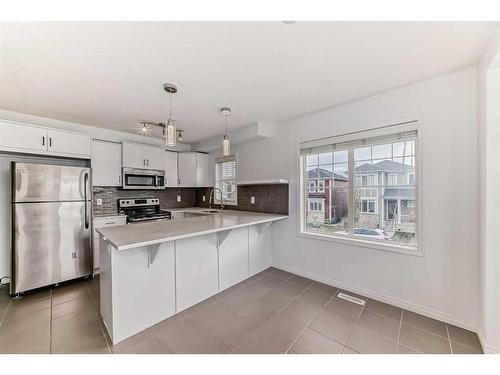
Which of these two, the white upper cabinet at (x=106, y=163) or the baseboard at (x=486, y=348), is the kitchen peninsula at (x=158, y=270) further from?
the baseboard at (x=486, y=348)

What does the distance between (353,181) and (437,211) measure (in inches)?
34.1

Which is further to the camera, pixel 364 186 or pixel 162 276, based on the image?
pixel 364 186

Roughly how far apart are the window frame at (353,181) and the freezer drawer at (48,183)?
3.18 meters

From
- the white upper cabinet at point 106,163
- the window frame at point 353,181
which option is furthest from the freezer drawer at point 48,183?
the window frame at point 353,181

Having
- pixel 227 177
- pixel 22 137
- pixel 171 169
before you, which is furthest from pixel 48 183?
pixel 227 177

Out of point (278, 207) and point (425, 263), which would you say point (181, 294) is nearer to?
point (278, 207)

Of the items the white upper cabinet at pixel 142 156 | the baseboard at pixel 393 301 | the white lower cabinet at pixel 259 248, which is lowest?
the baseboard at pixel 393 301

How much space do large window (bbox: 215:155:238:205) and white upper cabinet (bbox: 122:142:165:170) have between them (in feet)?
3.79

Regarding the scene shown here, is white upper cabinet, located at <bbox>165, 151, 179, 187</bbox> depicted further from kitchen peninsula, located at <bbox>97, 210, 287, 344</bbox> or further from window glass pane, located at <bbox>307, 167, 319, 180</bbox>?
A: window glass pane, located at <bbox>307, 167, 319, 180</bbox>

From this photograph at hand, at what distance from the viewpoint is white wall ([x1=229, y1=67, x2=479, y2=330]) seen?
1.84m

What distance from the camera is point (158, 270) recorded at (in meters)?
1.99

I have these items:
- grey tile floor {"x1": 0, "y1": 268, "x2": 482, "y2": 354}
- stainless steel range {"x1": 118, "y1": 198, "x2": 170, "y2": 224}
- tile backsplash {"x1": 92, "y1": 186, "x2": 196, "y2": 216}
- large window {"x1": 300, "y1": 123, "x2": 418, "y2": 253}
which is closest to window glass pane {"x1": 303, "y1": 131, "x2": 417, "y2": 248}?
large window {"x1": 300, "y1": 123, "x2": 418, "y2": 253}

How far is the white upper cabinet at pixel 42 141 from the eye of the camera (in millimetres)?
2508

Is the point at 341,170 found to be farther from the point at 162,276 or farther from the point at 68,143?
the point at 68,143
